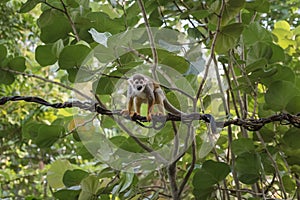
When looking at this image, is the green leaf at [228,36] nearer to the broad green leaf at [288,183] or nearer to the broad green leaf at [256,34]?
the broad green leaf at [256,34]

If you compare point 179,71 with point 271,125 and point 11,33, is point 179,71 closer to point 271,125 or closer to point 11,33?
point 271,125

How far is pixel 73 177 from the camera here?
786 millimetres

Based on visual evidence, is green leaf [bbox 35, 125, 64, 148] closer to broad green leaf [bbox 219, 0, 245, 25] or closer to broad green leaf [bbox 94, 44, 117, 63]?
broad green leaf [bbox 94, 44, 117, 63]

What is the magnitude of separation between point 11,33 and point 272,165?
1.17 meters

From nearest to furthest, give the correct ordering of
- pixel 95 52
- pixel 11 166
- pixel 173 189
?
pixel 95 52
pixel 173 189
pixel 11 166

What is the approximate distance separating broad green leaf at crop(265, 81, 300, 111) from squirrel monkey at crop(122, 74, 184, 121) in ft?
0.68

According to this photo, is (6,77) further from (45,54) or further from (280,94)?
(280,94)

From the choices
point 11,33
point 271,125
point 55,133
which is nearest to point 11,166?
point 11,33

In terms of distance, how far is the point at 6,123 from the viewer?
167cm

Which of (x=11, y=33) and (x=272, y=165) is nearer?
(x=272, y=165)

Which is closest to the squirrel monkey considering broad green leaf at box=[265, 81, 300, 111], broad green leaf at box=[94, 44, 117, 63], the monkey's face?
the monkey's face

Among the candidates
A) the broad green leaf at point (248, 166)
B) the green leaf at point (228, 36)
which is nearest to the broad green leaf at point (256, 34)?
the green leaf at point (228, 36)

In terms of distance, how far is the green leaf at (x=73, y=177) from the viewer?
0.78 metres

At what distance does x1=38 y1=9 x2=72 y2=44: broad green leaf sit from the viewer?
728 mm
